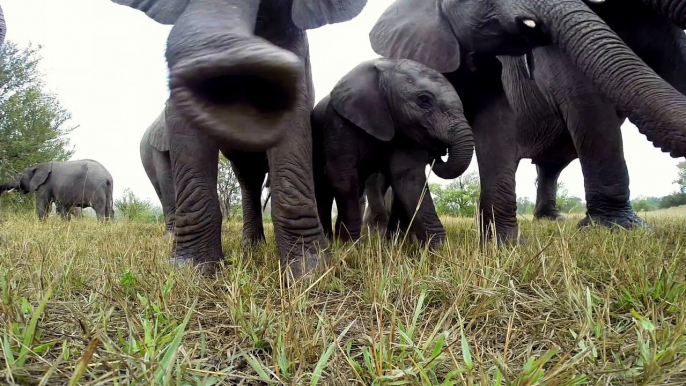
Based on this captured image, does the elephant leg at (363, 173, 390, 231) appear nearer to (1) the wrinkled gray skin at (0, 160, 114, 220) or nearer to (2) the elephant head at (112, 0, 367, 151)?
(2) the elephant head at (112, 0, 367, 151)

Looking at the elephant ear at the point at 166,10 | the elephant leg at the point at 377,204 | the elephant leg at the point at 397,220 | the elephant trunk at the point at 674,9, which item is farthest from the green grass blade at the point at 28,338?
the elephant leg at the point at 377,204

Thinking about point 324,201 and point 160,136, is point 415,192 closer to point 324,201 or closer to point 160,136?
point 324,201

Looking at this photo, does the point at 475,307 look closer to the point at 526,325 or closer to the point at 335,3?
the point at 526,325

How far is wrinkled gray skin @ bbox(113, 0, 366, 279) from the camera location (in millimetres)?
1078

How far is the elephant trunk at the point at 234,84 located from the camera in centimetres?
106

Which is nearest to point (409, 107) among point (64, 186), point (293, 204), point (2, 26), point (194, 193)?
point (293, 204)

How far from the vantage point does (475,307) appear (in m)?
1.39

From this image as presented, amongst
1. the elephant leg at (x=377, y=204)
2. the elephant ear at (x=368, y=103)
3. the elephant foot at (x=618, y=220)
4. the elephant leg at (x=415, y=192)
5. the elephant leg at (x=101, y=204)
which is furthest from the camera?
the elephant leg at (x=101, y=204)

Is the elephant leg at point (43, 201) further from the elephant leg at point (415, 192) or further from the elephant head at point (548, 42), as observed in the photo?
the elephant leg at point (415, 192)

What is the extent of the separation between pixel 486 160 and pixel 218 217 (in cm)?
157

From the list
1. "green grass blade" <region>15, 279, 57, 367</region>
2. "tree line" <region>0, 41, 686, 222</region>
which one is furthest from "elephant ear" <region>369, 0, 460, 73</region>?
"tree line" <region>0, 41, 686, 222</region>

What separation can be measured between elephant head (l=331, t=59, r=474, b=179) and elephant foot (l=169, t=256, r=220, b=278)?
114 centimetres

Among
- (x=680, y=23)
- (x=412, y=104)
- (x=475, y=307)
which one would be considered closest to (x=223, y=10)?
(x=475, y=307)

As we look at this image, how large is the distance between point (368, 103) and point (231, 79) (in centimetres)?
182
